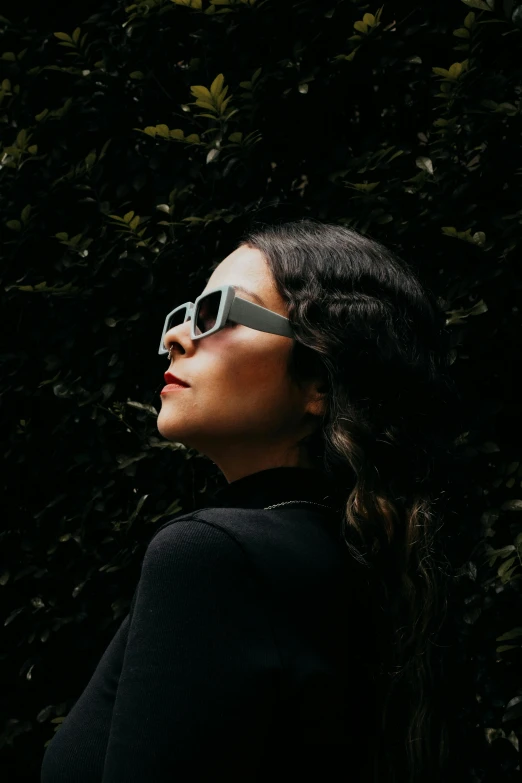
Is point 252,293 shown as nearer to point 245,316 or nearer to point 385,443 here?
point 245,316

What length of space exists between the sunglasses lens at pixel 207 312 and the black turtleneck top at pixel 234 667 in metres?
0.43

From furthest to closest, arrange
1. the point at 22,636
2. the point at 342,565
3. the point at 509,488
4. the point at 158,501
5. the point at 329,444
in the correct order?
the point at 22,636 → the point at 158,501 → the point at 509,488 → the point at 329,444 → the point at 342,565

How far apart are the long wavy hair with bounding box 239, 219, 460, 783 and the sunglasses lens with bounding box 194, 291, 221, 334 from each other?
0.13m

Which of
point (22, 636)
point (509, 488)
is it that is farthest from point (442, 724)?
point (22, 636)

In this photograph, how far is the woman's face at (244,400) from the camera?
5.17 feet

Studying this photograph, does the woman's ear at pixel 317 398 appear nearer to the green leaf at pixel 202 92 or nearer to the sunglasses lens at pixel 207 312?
the sunglasses lens at pixel 207 312

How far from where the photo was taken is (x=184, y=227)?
2.86m

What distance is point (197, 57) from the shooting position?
2.97m

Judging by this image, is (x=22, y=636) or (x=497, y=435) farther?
(x=22, y=636)

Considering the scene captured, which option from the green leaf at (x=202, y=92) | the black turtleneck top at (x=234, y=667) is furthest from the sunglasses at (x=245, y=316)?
the green leaf at (x=202, y=92)

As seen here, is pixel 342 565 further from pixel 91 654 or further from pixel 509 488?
A: pixel 91 654

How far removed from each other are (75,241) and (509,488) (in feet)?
5.61

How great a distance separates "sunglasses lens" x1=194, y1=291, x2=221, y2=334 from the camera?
1.66 metres

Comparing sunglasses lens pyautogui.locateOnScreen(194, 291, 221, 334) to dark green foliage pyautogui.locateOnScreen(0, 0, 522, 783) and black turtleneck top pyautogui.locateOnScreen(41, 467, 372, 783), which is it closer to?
black turtleneck top pyautogui.locateOnScreen(41, 467, 372, 783)
